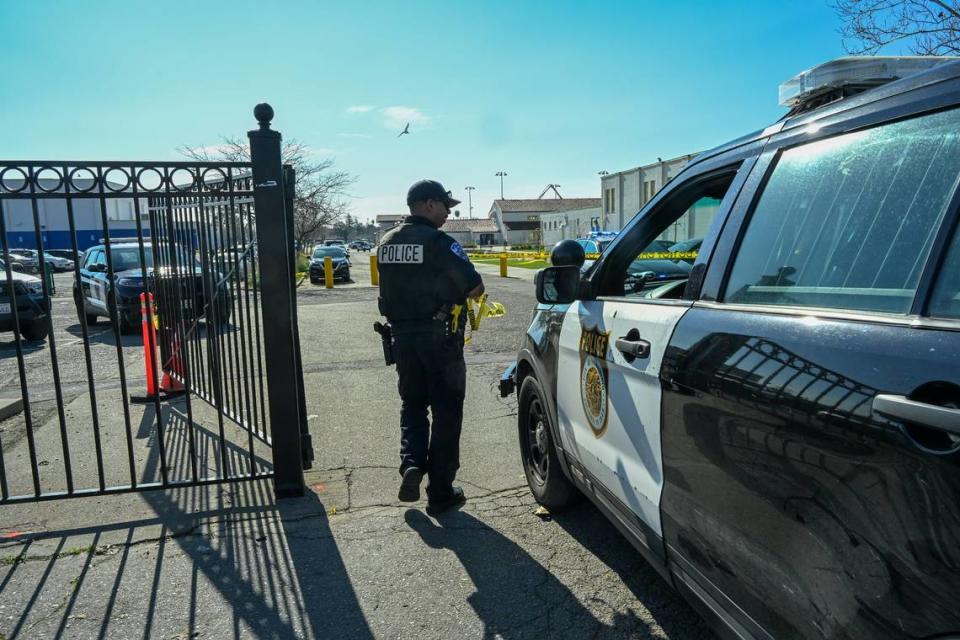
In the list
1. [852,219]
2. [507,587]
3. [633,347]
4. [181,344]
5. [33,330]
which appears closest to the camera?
[852,219]

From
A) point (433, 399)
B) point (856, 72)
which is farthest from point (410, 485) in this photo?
point (856, 72)

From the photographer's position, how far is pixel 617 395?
253 centimetres

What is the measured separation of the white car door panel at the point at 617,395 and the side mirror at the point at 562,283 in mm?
96

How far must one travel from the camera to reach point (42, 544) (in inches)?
137

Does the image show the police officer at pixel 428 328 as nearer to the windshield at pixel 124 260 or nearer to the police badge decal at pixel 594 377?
the police badge decal at pixel 594 377

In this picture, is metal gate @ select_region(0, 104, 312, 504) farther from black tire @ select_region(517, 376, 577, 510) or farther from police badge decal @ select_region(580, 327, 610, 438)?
police badge decal @ select_region(580, 327, 610, 438)

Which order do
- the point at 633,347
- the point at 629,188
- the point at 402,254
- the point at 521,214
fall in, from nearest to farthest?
the point at 633,347
the point at 402,254
the point at 629,188
the point at 521,214

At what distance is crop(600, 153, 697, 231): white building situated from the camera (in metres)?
27.7

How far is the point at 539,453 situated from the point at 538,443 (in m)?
0.08

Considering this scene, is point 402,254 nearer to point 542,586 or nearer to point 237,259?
point 237,259

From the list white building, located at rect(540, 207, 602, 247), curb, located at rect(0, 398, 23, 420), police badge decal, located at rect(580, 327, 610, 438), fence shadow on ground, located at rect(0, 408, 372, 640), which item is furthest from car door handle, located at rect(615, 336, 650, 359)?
white building, located at rect(540, 207, 602, 247)

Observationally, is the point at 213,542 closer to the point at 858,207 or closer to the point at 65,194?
the point at 65,194

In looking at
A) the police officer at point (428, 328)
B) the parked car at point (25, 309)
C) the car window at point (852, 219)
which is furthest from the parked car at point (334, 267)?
the car window at point (852, 219)

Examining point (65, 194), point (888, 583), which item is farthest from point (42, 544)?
point (888, 583)
